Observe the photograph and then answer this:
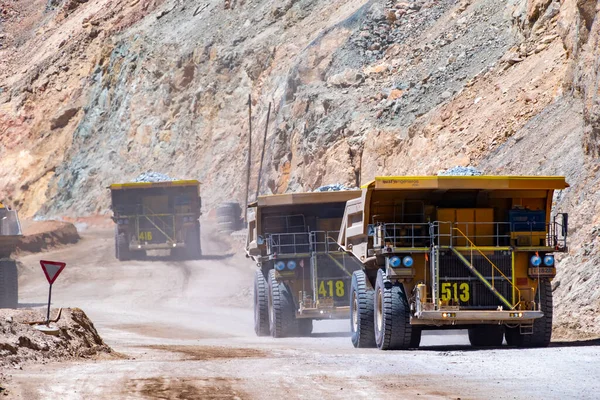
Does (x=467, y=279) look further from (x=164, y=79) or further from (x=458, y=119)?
(x=164, y=79)

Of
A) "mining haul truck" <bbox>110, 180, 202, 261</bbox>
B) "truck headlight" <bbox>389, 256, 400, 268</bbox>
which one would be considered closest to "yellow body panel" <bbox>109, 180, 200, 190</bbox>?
"mining haul truck" <bbox>110, 180, 202, 261</bbox>

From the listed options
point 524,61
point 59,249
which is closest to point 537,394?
point 524,61

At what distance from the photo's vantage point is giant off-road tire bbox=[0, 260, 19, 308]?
28.3m

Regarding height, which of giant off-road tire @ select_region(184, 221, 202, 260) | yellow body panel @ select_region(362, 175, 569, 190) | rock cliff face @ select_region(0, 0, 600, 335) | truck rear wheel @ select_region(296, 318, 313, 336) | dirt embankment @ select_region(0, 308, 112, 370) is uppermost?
rock cliff face @ select_region(0, 0, 600, 335)

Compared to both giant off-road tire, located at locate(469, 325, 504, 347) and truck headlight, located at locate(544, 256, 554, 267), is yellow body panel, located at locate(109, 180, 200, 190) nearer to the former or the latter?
giant off-road tire, located at locate(469, 325, 504, 347)

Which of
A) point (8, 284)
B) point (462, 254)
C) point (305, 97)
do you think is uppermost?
point (305, 97)

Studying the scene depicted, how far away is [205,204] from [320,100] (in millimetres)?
11313

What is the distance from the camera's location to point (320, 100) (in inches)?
1860

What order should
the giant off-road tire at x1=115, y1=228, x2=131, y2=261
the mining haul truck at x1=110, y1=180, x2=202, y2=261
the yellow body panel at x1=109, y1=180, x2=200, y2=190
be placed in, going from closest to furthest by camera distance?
the yellow body panel at x1=109, y1=180, x2=200, y2=190 < the mining haul truck at x1=110, y1=180, x2=202, y2=261 < the giant off-road tire at x1=115, y1=228, x2=131, y2=261

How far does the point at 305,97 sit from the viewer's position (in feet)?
160

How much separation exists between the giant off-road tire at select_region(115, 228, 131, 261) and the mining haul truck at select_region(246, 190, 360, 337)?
19171mm

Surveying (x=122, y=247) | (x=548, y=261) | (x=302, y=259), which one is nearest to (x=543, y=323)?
(x=548, y=261)

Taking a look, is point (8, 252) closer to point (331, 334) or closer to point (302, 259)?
point (331, 334)

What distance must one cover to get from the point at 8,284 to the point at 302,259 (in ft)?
35.2
